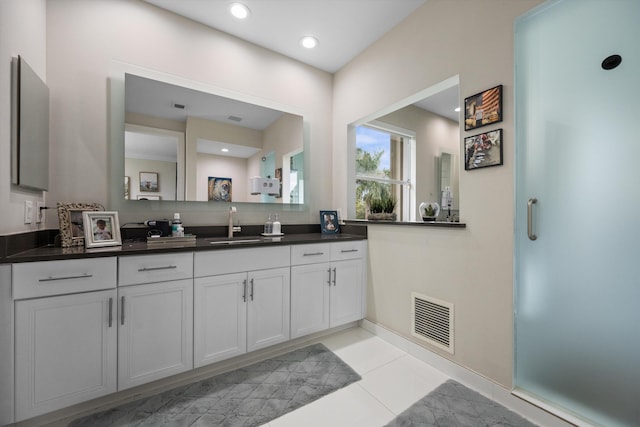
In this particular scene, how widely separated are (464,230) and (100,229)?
2356 millimetres

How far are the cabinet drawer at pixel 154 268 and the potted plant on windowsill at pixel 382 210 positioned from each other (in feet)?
5.67

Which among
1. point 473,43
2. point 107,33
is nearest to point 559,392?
point 473,43

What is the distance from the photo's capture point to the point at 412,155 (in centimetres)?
379

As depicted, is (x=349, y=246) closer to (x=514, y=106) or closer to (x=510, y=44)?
(x=514, y=106)

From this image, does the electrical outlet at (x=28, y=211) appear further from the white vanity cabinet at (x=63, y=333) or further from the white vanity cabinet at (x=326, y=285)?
the white vanity cabinet at (x=326, y=285)

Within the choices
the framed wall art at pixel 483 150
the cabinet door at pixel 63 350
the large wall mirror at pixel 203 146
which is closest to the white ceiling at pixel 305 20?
the large wall mirror at pixel 203 146

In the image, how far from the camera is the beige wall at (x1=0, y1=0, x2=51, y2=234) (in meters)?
1.27

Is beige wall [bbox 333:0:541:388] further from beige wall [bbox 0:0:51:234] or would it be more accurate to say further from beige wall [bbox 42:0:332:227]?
beige wall [bbox 0:0:51:234]

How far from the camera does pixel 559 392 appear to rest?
4.57 ft

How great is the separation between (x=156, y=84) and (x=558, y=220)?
2.87 m

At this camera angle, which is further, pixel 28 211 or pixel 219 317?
pixel 219 317

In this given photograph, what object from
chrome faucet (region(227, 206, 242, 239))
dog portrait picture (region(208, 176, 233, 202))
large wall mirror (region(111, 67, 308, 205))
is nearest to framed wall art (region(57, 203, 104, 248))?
large wall mirror (region(111, 67, 308, 205))

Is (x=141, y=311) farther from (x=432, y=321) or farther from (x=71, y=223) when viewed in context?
(x=432, y=321)

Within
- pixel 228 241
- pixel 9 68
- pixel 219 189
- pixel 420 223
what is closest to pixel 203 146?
pixel 219 189
